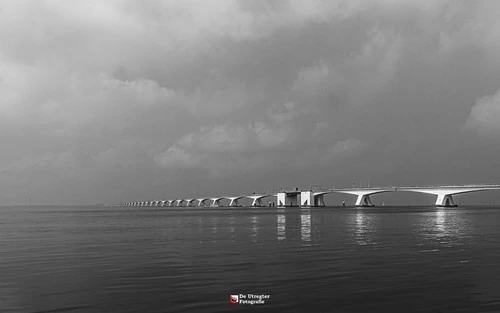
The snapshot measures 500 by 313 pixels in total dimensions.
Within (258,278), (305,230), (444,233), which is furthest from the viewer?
(305,230)

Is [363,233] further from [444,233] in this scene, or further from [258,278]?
[258,278]

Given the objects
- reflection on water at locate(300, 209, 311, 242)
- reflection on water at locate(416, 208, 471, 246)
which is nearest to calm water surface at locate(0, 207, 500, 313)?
reflection on water at locate(416, 208, 471, 246)

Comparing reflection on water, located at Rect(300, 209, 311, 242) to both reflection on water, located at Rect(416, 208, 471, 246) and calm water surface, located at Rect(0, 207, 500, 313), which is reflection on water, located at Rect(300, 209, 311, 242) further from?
reflection on water, located at Rect(416, 208, 471, 246)

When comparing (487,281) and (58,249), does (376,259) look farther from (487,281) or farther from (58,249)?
(58,249)

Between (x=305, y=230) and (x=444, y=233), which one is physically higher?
(x=305, y=230)

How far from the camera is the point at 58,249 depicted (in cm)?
4150

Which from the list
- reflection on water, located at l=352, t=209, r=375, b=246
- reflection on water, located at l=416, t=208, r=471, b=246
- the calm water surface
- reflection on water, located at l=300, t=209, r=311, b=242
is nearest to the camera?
the calm water surface

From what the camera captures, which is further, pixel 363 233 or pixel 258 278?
pixel 363 233

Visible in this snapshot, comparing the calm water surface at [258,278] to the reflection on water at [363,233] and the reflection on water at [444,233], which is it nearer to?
the reflection on water at [444,233]

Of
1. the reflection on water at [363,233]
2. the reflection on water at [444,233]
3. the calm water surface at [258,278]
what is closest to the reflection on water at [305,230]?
the reflection on water at [363,233]

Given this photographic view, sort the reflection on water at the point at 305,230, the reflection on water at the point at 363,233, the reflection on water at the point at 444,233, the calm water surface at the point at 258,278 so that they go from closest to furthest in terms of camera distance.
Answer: the calm water surface at the point at 258,278 → the reflection on water at the point at 444,233 → the reflection on water at the point at 363,233 → the reflection on water at the point at 305,230

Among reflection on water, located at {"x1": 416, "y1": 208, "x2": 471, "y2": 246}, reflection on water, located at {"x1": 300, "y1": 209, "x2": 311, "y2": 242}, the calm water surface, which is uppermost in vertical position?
the calm water surface

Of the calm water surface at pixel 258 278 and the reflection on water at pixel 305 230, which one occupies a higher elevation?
the calm water surface at pixel 258 278

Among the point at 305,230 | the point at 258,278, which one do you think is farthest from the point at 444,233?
the point at 258,278
